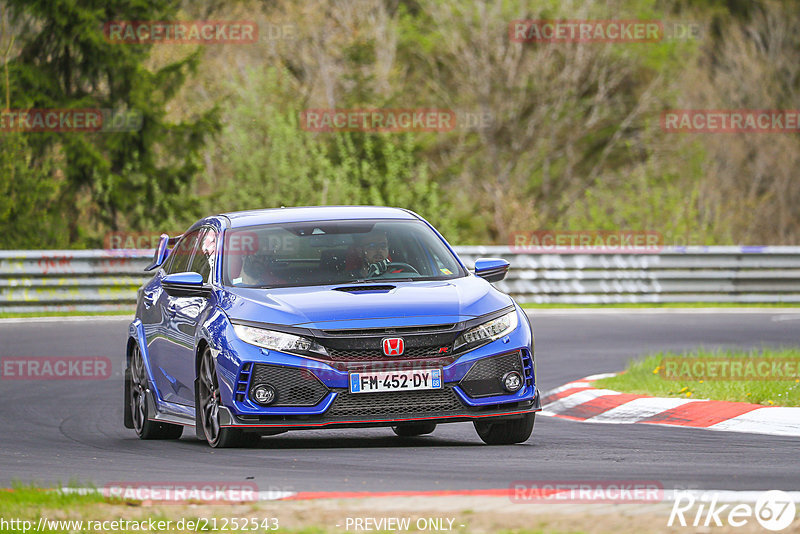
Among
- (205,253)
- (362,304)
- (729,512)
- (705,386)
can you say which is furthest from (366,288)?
(705,386)

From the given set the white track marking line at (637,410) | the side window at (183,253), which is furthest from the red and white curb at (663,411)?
the side window at (183,253)

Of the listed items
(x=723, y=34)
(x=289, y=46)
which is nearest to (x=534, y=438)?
(x=289, y=46)

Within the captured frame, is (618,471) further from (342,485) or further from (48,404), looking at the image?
(48,404)

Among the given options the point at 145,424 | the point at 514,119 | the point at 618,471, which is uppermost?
the point at 618,471

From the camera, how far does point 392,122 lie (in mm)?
36000

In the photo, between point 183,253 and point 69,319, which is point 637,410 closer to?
point 183,253

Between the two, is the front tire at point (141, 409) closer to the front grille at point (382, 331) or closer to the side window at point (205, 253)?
the side window at point (205, 253)

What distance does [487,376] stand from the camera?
943 centimetres

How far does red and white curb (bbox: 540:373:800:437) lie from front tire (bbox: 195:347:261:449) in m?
3.48

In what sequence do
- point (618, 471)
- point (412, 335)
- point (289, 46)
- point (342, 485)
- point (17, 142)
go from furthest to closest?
point (289, 46)
point (17, 142)
point (412, 335)
point (618, 471)
point (342, 485)

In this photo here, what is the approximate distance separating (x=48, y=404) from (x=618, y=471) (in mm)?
7091

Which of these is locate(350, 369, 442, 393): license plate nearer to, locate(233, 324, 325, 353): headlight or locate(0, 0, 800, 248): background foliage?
locate(233, 324, 325, 353): headlight

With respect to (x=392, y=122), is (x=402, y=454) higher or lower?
higher

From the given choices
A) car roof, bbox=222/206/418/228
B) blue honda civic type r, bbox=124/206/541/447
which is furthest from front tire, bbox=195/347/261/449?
car roof, bbox=222/206/418/228
